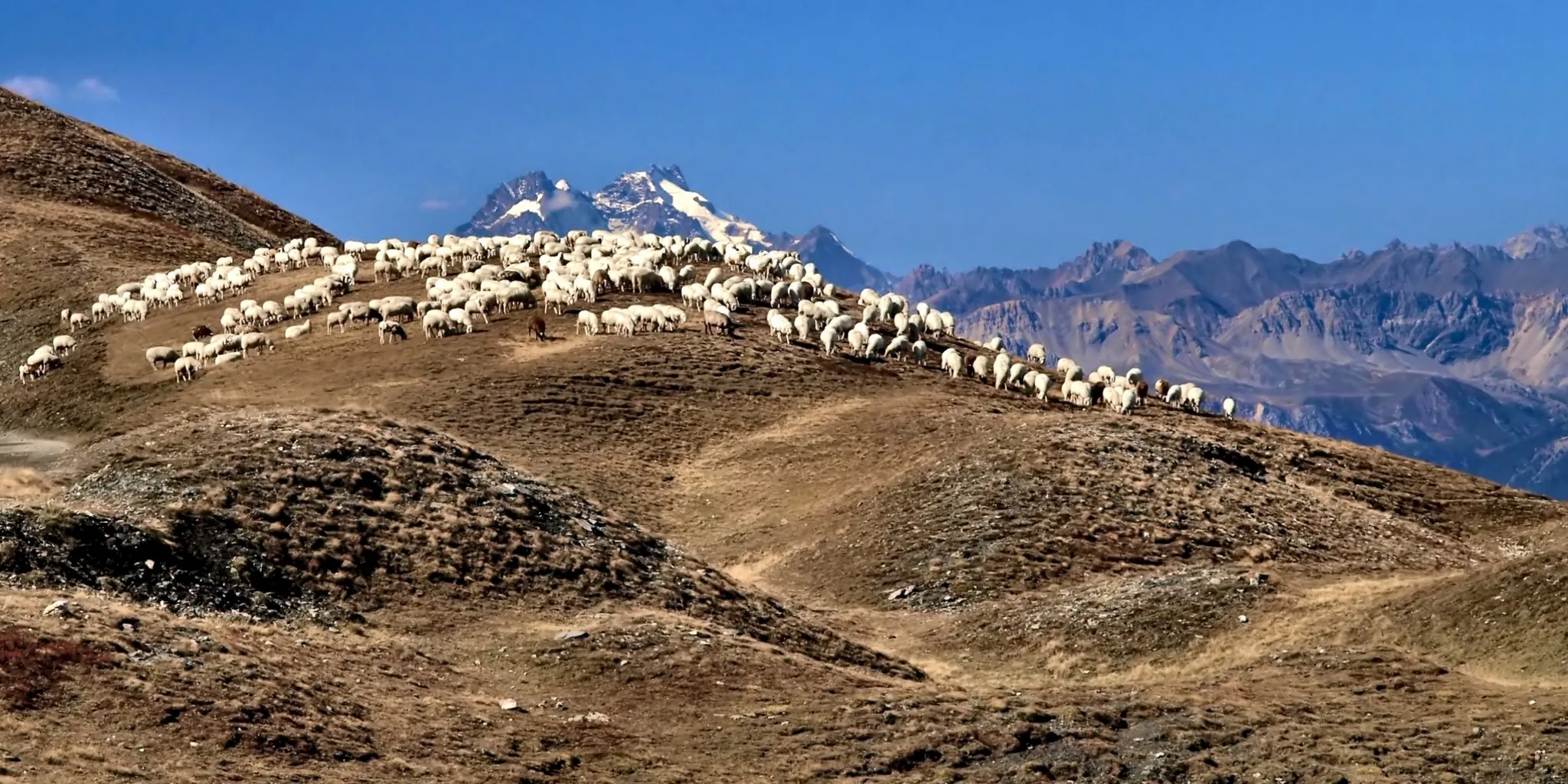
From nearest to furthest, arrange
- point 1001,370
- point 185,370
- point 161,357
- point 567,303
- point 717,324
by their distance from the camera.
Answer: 1. point 185,370
2. point 161,357
3. point 1001,370
4. point 717,324
5. point 567,303

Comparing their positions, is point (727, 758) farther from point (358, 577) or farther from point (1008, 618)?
point (1008, 618)

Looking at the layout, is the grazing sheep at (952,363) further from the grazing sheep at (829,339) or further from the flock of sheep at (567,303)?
the grazing sheep at (829,339)

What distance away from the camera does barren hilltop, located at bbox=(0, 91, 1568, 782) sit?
85.0 ft

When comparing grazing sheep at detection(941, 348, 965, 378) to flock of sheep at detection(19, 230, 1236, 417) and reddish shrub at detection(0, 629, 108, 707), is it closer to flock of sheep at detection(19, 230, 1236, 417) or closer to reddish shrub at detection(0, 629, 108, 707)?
flock of sheep at detection(19, 230, 1236, 417)

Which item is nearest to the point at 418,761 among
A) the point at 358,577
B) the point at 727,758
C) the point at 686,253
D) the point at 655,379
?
the point at 727,758

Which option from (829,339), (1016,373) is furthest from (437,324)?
(1016,373)

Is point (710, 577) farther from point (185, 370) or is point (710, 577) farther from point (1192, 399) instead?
point (1192, 399)

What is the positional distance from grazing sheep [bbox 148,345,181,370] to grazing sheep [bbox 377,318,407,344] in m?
8.20

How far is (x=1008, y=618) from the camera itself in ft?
130

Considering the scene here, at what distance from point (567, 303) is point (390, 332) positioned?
8479mm

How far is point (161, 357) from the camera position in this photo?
200 ft

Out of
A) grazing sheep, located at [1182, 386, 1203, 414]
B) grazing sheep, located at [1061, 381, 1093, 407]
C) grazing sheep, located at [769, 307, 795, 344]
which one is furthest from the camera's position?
grazing sheep, located at [1182, 386, 1203, 414]

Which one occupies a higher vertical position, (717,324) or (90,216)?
(90,216)

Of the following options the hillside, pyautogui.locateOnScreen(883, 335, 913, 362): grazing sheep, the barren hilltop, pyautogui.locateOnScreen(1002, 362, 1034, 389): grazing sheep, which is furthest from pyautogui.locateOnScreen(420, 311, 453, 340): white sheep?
pyautogui.locateOnScreen(1002, 362, 1034, 389): grazing sheep
